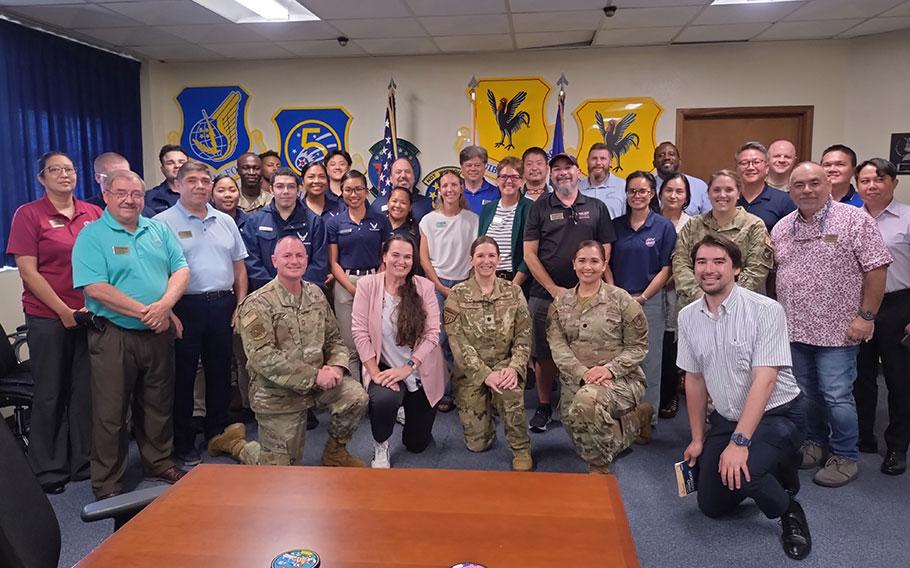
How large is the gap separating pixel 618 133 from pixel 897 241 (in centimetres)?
320

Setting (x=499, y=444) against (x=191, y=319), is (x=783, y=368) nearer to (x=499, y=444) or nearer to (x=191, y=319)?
(x=499, y=444)

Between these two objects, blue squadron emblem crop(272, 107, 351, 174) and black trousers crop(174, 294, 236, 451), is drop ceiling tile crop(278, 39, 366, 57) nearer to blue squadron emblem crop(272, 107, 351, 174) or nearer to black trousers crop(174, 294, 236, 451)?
blue squadron emblem crop(272, 107, 351, 174)

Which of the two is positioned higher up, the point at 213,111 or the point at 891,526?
the point at 213,111

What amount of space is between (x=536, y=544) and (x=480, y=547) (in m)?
0.12

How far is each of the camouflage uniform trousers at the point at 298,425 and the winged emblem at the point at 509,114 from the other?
12.4ft

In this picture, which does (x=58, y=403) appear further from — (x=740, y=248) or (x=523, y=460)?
(x=740, y=248)

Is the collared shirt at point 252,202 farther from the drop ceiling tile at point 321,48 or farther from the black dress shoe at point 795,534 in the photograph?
the black dress shoe at point 795,534

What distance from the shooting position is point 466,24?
5.03 metres

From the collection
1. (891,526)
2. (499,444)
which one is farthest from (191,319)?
(891,526)

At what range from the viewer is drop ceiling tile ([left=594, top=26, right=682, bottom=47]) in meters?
5.26

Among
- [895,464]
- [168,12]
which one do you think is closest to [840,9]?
[895,464]

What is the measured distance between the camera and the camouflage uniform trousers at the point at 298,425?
2.94 meters

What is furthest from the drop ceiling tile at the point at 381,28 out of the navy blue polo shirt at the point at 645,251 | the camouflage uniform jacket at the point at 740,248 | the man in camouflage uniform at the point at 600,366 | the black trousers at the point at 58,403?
the black trousers at the point at 58,403

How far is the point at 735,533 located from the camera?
2566mm
